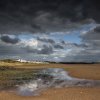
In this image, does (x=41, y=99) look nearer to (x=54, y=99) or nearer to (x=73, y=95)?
(x=54, y=99)

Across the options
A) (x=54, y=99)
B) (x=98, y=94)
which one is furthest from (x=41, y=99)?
(x=98, y=94)

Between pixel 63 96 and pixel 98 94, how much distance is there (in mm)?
3221

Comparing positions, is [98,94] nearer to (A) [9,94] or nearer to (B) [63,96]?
(B) [63,96]

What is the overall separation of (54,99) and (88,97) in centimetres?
289

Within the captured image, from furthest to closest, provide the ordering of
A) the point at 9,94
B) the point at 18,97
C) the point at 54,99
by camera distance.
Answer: the point at 9,94, the point at 18,97, the point at 54,99

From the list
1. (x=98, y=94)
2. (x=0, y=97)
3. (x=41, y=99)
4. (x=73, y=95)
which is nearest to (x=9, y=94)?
(x=0, y=97)

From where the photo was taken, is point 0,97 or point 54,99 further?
point 0,97

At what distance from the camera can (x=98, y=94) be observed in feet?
77.0

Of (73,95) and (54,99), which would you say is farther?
(73,95)

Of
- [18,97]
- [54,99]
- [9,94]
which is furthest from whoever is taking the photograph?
[9,94]

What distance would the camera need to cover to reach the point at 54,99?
A: 69.7 feet

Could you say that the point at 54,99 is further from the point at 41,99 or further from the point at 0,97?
the point at 0,97

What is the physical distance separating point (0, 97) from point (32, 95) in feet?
9.01

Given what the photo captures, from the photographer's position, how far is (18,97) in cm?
2261
